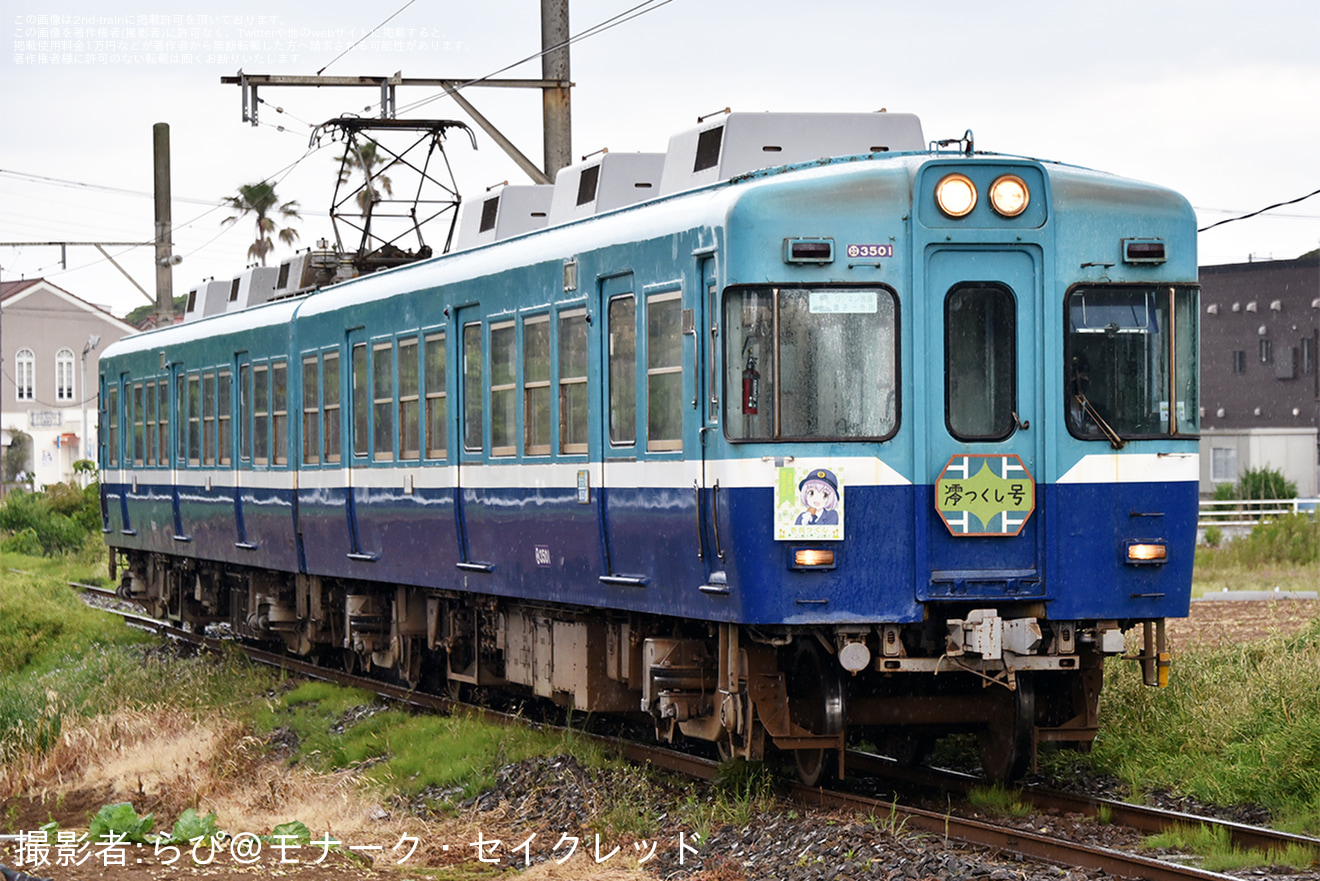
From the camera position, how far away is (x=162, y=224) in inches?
1272

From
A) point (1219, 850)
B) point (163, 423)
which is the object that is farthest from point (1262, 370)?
point (1219, 850)

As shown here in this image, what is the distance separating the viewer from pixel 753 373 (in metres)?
9.74

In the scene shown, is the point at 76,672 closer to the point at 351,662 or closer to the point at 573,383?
the point at 351,662

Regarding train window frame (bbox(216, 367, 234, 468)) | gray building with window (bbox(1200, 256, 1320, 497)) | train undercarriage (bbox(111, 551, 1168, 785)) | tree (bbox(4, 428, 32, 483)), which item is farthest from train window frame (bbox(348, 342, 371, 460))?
tree (bbox(4, 428, 32, 483))

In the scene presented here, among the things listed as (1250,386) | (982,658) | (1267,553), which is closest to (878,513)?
(982,658)

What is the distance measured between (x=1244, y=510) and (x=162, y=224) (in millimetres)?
24030

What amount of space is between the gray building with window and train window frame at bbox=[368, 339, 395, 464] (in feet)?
140

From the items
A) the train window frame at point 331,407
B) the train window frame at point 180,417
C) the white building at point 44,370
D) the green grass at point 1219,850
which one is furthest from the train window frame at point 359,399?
the white building at point 44,370

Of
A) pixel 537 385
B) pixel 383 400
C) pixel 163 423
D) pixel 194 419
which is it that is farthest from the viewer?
pixel 163 423

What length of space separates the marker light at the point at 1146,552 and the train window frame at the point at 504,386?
4.38 m

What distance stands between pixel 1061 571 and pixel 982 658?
597mm

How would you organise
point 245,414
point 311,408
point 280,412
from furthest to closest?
1. point 245,414
2. point 280,412
3. point 311,408

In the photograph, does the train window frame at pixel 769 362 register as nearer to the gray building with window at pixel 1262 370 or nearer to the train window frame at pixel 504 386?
the train window frame at pixel 504 386

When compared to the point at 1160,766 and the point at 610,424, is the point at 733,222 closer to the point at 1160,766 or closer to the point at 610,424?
the point at 610,424
